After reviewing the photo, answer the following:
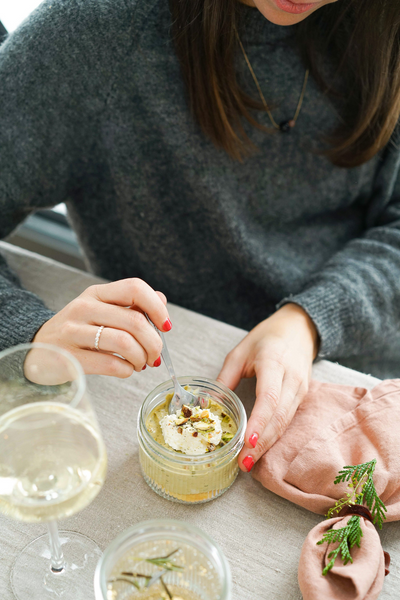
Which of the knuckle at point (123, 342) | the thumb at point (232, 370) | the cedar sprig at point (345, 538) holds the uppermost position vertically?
the knuckle at point (123, 342)

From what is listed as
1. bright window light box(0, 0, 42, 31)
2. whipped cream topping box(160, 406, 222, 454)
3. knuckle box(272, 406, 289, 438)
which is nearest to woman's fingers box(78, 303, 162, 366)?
whipped cream topping box(160, 406, 222, 454)

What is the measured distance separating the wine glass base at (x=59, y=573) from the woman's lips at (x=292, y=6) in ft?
2.96

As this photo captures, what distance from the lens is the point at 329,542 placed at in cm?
65

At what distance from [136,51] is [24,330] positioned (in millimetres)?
602

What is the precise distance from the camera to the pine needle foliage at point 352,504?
2.08 ft

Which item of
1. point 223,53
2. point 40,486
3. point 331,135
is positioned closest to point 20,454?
point 40,486

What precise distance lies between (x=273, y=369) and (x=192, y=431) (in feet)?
0.63

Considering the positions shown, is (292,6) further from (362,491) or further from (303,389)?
(362,491)

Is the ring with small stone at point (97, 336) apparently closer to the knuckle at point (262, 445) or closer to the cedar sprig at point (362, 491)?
the knuckle at point (262, 445)

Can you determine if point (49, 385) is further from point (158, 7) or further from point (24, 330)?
point (158, 7)

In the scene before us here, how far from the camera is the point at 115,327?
0.74m

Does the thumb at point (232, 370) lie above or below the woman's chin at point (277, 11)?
below

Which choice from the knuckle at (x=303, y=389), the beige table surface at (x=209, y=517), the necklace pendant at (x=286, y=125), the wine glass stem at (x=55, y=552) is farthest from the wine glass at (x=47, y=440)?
the necklace pendant at (x=286, y=125)

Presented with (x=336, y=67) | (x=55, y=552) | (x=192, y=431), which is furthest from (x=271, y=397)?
(x=336, y=67)
